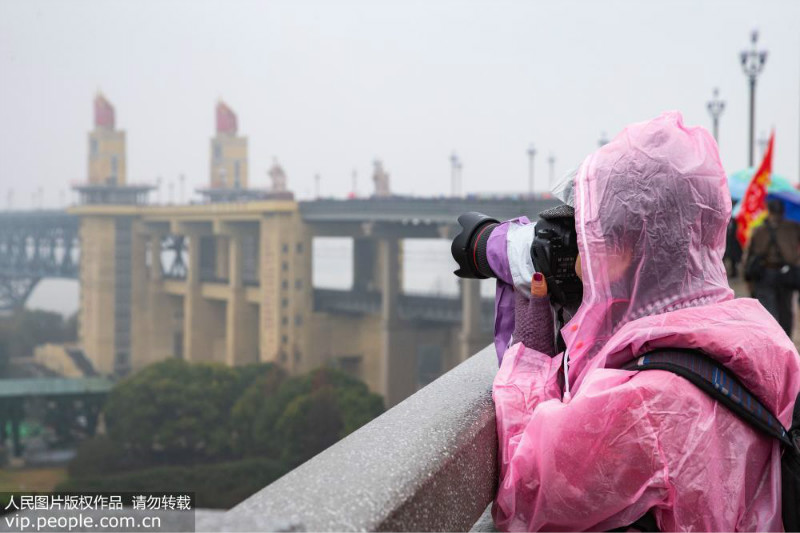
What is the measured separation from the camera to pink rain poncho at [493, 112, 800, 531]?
114 cm

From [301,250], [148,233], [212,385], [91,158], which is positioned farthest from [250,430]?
[91,158]

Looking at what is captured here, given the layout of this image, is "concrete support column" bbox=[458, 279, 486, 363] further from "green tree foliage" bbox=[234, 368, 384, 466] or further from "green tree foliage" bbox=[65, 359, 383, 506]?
"green tree foliage" bbox=[65, 359, 383, 506]

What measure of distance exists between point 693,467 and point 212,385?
126 feet

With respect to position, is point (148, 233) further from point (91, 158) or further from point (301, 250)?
point (301, 250)

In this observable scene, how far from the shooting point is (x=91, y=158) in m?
54.1

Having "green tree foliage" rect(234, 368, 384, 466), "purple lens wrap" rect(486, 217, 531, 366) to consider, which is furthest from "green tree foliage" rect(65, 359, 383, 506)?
"purple lens wrap" rect(486, 217, 531, 366)

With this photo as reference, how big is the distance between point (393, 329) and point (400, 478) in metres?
33.7

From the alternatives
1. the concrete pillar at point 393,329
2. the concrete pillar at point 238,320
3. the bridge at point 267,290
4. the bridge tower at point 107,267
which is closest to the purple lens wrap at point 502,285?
the bridge at point 267,290

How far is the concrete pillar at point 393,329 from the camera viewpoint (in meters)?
34.3

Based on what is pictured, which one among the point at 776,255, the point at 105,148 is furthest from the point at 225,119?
the point at 776,255

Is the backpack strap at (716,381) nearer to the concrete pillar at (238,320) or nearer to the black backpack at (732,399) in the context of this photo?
the black backpack at (732,399)

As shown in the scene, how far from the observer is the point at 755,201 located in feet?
19.3

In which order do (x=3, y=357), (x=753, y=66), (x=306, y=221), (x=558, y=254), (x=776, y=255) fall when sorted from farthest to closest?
(x=3, y=357) < (x=306, y=221) < (x=753, y=66) < (x=776, y=255) < (x=558, y=254)

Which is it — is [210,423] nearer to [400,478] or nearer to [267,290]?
[267,290]
